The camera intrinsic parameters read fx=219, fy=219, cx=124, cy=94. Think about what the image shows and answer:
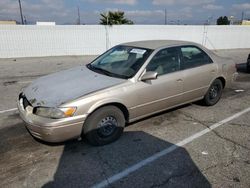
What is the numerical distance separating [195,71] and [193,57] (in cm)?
34

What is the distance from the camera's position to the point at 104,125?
3.49 metres

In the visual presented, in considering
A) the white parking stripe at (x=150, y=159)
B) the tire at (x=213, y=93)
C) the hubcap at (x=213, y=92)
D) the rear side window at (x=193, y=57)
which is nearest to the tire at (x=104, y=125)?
the white parking stripe at (x=150, y=159)

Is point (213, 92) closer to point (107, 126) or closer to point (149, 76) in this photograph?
point (149, 76)

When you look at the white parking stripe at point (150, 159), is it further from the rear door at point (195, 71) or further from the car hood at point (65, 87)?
the car hood at point (65, 87)

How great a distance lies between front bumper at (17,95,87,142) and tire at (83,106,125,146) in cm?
15

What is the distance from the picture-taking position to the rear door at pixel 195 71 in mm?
4465

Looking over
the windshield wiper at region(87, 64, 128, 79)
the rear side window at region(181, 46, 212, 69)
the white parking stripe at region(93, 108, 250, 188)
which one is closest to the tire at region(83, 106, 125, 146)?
the windshield wiper at region(87, 64, 128, 79)

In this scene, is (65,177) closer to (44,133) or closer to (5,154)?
(44,133)

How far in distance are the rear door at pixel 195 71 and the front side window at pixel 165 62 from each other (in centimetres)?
18

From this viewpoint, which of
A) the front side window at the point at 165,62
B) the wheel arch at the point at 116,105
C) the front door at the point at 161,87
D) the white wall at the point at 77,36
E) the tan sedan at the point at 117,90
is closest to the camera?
the tan sedan at the point at 117,90

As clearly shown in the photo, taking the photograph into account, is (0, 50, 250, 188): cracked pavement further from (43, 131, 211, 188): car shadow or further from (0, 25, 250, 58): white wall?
(0, 25, 250, 58): white wall

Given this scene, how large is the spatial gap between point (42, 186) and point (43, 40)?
1428 centimetres

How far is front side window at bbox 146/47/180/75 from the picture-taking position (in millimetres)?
3996

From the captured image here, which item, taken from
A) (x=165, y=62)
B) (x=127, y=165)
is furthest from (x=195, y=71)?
(x=127, y=165)
